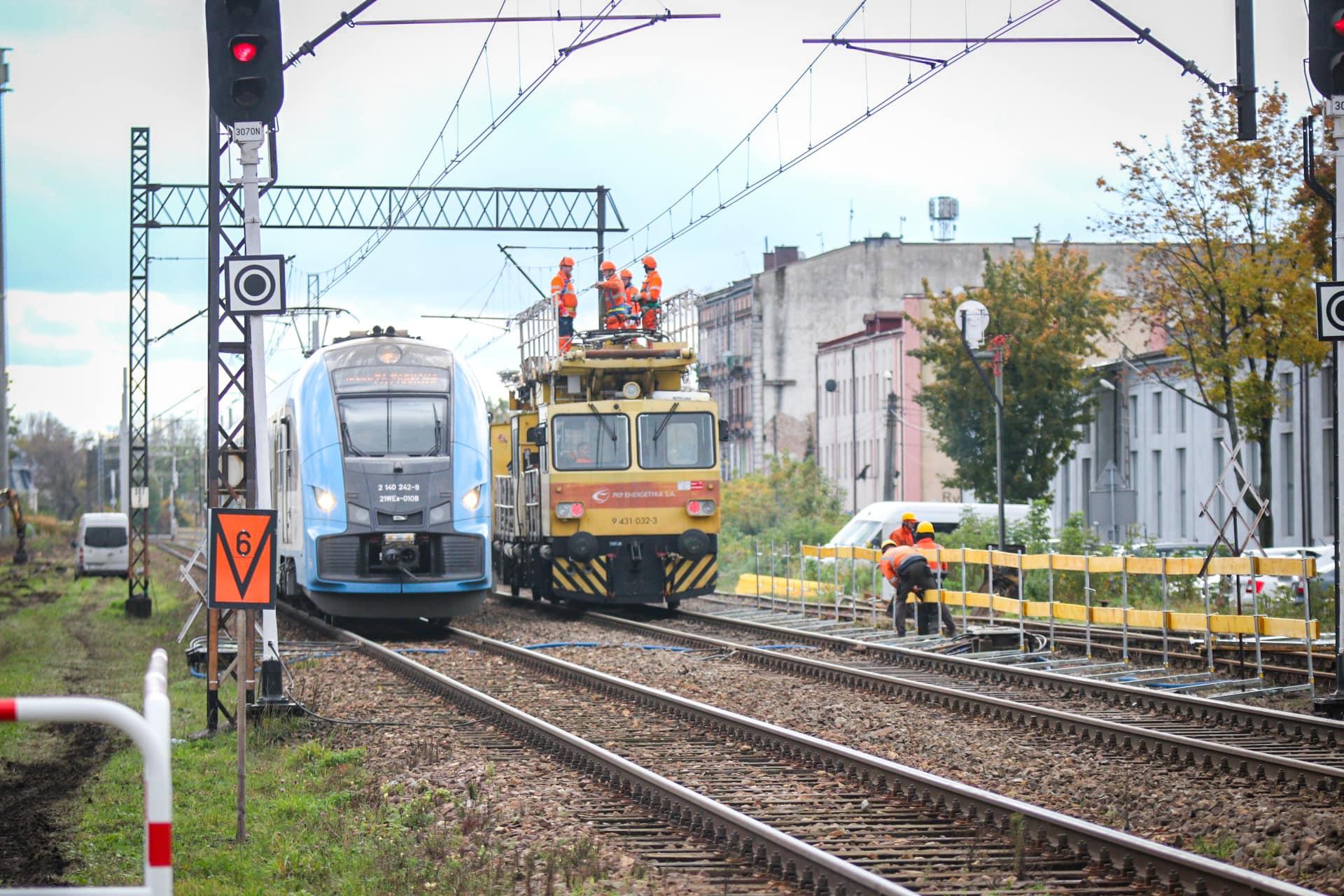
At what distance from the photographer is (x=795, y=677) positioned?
18.1 metres

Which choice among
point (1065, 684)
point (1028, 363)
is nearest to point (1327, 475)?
point (1028, 363)

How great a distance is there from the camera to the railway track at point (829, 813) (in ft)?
26.9

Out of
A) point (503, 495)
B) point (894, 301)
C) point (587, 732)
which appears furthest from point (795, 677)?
point (894, 301)

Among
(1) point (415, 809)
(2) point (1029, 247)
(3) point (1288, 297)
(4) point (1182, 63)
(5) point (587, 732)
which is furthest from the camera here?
(2) point (1029, 247)

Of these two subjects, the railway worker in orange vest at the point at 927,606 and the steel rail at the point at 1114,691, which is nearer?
the steel rail at the point at 1114,691

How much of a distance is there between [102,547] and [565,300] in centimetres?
3178

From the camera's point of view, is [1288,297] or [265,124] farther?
[1288,297]

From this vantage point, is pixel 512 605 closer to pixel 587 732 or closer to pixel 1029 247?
pixel 587 732

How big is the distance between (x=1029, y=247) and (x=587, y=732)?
6152 cm

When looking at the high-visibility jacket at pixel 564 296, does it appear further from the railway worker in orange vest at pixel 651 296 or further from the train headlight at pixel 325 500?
the train headlight at pixel 325 500

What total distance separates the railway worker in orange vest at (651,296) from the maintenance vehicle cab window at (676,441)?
1.74m

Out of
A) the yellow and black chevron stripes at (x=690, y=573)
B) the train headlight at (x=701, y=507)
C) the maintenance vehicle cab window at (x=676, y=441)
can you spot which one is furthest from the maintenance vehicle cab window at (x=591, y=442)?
the yellow and black chevron stripes at (x=690, y=573)

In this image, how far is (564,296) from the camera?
27312 millimetres

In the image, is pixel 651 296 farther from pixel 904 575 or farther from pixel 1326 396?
pixel 1326 396
